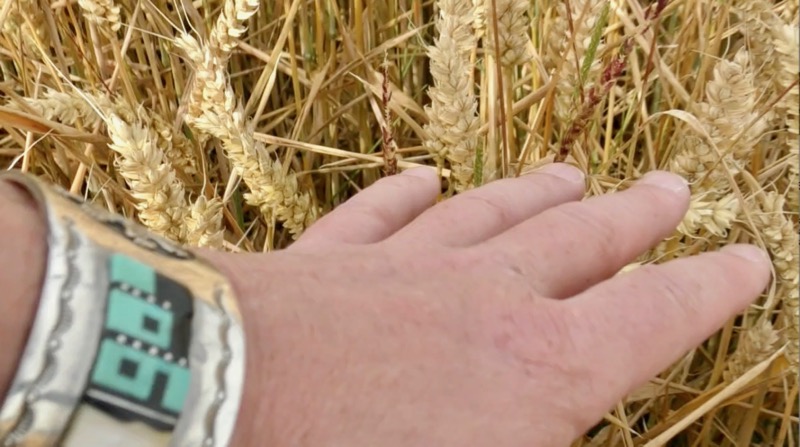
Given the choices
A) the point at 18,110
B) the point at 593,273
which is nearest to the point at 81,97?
the point at 18,110

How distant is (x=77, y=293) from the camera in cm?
33

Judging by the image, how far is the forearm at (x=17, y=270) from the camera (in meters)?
0.32

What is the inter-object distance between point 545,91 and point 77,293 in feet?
1.46

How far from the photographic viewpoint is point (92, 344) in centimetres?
32

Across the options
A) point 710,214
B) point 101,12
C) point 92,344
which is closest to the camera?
point 92,344

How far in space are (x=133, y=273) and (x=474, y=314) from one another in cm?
19

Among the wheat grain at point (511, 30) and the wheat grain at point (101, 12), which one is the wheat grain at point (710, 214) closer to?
→ the wheat grain at point (511, 30)

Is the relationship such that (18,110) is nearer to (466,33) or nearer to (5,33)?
(5,33)

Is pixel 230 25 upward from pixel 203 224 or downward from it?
upward

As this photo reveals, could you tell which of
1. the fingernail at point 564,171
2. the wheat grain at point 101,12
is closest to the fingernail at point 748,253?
the fingernail at point 564,171

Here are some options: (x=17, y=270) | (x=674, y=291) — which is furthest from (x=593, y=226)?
(x=17, y=270)

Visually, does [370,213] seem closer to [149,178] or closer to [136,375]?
[149,178]

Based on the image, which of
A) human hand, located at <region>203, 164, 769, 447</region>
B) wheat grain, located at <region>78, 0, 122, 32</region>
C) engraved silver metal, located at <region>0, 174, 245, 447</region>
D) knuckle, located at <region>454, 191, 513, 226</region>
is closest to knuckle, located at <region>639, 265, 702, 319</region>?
human hand, located at <region>203, 164, 769, 447</region>

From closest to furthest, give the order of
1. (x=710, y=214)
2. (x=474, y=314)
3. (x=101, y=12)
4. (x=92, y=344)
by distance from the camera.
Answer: (x=92, y=344) < (x=474, y=314) < (x=710, y=214) < (x=101, y=12)
